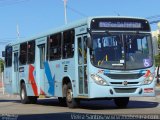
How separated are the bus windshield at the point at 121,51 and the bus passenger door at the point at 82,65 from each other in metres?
0.56

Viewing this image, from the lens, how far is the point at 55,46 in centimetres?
2064

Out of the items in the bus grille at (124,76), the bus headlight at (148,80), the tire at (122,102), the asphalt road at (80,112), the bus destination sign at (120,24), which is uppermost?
the bus destination sign at (120,24)

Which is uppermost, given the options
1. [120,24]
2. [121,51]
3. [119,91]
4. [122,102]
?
[120,24]

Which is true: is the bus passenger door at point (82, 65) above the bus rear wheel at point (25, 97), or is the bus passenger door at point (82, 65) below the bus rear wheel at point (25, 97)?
above

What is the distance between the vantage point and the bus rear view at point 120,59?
17484 millimetres

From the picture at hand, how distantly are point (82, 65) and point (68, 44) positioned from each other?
4.98 ft

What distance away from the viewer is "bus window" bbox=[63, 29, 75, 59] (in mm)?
19047

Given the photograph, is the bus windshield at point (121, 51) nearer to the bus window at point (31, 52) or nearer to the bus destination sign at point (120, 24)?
the bus destination sign at point (120, 24)

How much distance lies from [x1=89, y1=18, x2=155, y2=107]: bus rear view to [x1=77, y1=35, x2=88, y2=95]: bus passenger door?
47 cm

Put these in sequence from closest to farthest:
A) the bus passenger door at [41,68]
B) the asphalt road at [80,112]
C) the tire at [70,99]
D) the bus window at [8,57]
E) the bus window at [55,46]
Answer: the asphalt road at [80,112]
the tire at [70,99]
the bus window at [55,46]
the bus passenger door at [41,68]
the bus window at [8,57]

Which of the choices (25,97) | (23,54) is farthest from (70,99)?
(23,54)

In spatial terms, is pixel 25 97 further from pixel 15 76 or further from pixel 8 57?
pixel 8 57

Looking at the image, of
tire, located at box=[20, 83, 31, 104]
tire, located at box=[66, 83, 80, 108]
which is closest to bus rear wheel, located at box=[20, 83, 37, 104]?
tire, located at box=[20, 83, 31, 104]

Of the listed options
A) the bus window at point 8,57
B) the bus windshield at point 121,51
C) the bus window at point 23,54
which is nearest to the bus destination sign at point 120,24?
the bus windshield at point 121,51
